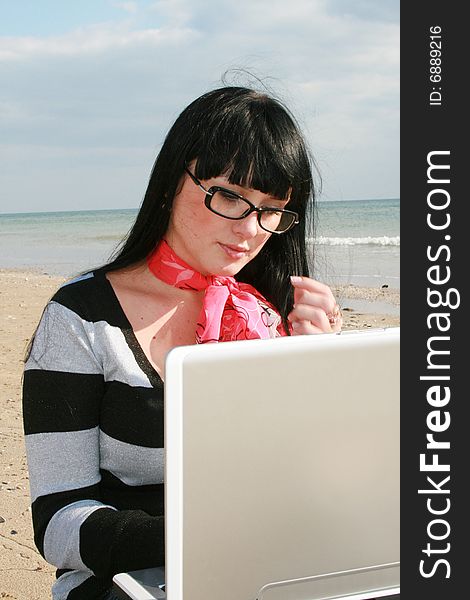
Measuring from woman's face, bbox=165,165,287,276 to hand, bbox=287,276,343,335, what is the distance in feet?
0.45

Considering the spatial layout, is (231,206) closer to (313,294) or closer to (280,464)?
(313,294)

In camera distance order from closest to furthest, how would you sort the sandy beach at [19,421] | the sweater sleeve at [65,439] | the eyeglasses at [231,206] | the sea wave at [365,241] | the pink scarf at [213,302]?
1. the sweater sleeve at [65,439]
2. the eyeglasses at [231,206]
3. the pink scarf at [213,302]
4. the sandy beach at [19,421]
5. the sea wave at [365,241]

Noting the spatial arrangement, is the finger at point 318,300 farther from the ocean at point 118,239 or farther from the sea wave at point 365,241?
the sea wave at point 365,241

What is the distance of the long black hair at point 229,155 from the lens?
195 cm

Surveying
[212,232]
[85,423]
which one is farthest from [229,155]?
[85,423]

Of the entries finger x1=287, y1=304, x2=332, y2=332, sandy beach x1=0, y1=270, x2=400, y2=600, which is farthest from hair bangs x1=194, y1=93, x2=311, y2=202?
sandy beach x1=0, y1=270, x2=400, y2=600

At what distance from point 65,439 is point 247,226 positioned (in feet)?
1.82

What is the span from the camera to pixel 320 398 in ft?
4.11

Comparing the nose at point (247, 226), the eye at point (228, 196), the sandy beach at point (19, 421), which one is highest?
the eye at point (228, 196)

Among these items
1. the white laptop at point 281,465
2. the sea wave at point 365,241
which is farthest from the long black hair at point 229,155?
the sea wave at point 365,241

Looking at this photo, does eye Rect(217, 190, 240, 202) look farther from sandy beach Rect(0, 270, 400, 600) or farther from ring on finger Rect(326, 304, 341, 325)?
sandy beach Rect(0, 270, 400, 600)

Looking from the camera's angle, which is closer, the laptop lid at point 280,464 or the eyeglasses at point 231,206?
the laptop lid at point 280,464

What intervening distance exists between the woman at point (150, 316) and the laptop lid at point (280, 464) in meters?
0.44

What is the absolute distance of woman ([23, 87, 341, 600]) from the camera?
71.4 inches
